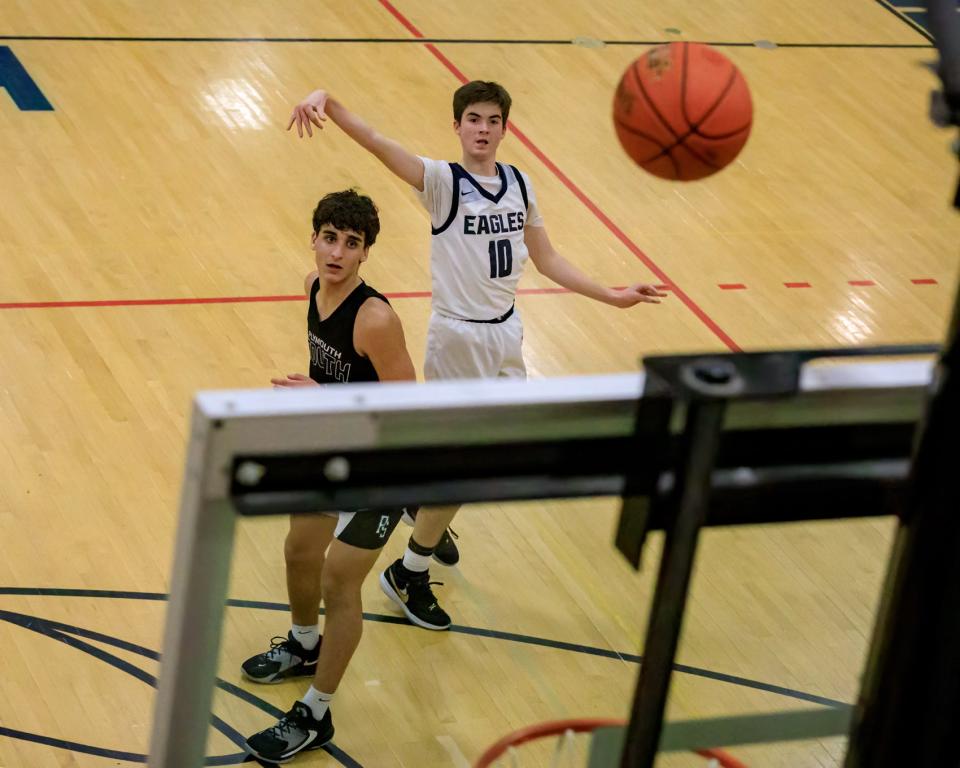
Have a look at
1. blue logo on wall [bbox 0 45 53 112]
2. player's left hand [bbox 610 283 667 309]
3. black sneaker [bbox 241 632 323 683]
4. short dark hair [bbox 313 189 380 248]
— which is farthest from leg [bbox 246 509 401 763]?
blue logo on wall [bbox 0 45 53 112]

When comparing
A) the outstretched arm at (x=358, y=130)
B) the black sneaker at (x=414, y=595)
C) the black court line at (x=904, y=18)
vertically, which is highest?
the black court line at (x=904, y=18)

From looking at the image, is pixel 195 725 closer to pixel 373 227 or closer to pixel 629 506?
pixel 629 506

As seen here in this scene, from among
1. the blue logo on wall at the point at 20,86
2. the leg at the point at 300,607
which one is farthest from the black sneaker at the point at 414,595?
the blue logo on wall at the point at 20,86

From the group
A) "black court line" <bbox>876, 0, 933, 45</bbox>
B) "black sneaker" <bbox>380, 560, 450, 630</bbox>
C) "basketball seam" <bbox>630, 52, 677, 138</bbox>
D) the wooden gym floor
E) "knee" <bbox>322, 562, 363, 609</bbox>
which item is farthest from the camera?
"black court line" <bbox>876, 0, 933, 45</bbox>

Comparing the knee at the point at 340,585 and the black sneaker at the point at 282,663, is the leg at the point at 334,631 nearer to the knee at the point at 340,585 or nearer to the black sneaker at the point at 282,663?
the knee at the point at 340,585

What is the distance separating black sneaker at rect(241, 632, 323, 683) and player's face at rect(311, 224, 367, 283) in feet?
4.28

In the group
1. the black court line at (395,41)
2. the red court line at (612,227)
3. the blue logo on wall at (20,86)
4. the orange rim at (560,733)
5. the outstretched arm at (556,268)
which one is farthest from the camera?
the black court line at (395,41)

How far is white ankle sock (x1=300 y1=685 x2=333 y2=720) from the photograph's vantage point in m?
5.09

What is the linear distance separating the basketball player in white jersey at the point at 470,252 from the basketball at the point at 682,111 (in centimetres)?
155

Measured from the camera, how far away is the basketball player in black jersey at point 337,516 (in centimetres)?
500

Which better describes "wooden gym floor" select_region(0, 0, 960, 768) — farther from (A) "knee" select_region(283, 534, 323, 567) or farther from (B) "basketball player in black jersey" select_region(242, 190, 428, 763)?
(A) "knee" select_region(283, 534, 323, 567)

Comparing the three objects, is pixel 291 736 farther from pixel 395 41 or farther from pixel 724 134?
pixel 395 41

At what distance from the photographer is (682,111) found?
4012 mm

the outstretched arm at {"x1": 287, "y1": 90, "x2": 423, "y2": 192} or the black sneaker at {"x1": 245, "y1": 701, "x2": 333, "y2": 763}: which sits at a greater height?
the outstretched arm at {"x1": 287, "y1": 90, "x2": 423, "y2": 192}
